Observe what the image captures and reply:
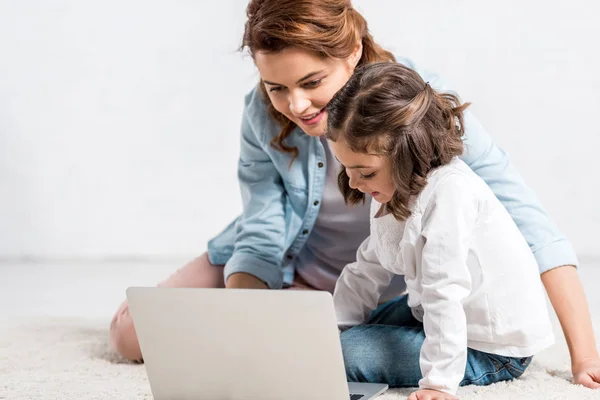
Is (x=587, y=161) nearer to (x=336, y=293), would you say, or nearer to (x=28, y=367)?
(x=336, y=293)

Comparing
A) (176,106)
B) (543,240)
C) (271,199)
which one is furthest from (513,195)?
Result: (176,106)

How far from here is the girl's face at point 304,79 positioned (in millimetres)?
1773

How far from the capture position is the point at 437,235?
153 cm

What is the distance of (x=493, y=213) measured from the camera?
1.61 m

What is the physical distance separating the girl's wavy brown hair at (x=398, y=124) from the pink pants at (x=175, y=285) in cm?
70

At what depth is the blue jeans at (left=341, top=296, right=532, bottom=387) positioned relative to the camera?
1689 mm

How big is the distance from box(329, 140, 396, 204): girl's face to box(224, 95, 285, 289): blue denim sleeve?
0.53m

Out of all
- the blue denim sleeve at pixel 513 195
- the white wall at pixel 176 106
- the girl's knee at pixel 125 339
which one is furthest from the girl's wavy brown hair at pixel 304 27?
the white wall at pixel 176 106

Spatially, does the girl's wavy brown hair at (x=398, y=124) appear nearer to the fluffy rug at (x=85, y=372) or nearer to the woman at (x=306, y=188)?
the woman at (x=306, y=188)

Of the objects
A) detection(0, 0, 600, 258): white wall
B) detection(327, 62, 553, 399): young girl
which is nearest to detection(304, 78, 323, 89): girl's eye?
detection(327, 62, 553, 399): young girl

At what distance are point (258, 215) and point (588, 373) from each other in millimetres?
840

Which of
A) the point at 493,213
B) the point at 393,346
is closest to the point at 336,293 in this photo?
the point at 393,346

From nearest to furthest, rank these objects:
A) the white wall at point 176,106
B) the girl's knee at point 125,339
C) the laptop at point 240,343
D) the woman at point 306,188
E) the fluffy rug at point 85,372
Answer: the laptop at point 240,343 < the fluffy rug at point 85,372 < the woman at point 306,188 < the girl's knee at point 125,339 < the white wall at point 176,106

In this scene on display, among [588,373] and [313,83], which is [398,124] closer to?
[313,83]
